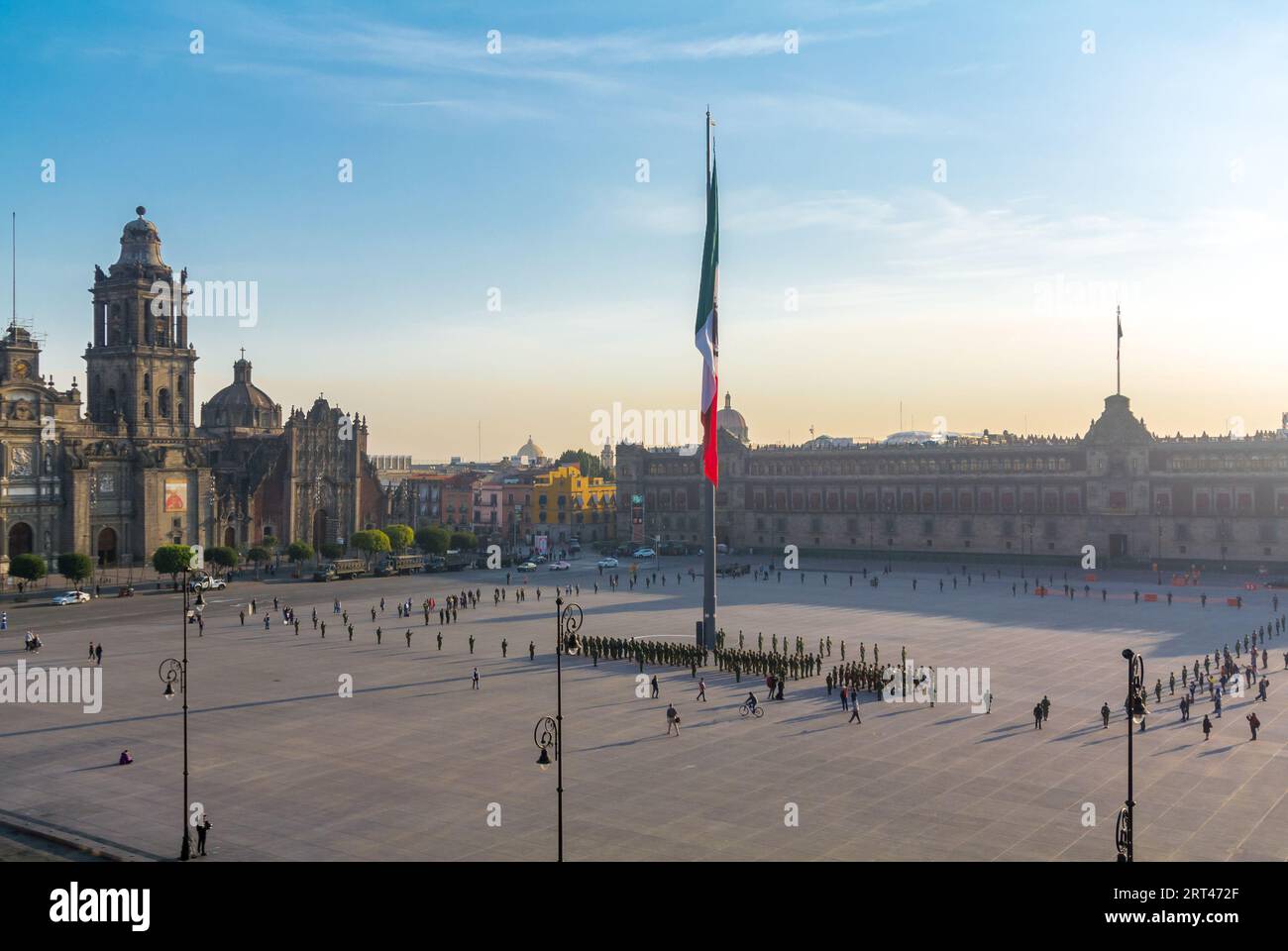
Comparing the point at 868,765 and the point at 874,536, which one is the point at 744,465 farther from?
the point at 868,765

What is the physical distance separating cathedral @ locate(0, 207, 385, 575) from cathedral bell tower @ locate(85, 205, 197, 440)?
0.11m

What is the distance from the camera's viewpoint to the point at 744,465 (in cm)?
11169

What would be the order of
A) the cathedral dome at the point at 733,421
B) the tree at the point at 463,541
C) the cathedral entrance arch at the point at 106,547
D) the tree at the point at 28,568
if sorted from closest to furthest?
the tree at the point at 28,568
the cathedral entrance arch at the point at 106,547
the tree at the point at 463,541
the cathedral dome at the point at 733,421

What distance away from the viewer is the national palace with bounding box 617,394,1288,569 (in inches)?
3329

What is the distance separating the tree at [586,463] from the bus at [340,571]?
63379 millimetres

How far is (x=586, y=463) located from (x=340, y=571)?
81.5 metres

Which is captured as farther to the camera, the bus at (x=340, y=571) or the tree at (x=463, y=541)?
the tree at (x=463, y=541)

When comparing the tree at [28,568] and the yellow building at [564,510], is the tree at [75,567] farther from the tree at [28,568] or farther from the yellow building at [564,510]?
the yellow building at [564,510]

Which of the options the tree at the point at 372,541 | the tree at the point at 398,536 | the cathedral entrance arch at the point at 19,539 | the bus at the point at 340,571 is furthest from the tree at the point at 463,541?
the cathedral entrance arch at the point at 19,539

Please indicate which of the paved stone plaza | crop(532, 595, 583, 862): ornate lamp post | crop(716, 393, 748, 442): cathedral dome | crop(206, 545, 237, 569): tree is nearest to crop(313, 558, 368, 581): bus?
crop(206, 545, 237, 569): tree

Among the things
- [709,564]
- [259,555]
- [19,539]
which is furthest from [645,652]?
[19,539]

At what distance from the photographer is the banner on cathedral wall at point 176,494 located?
85438 mm
